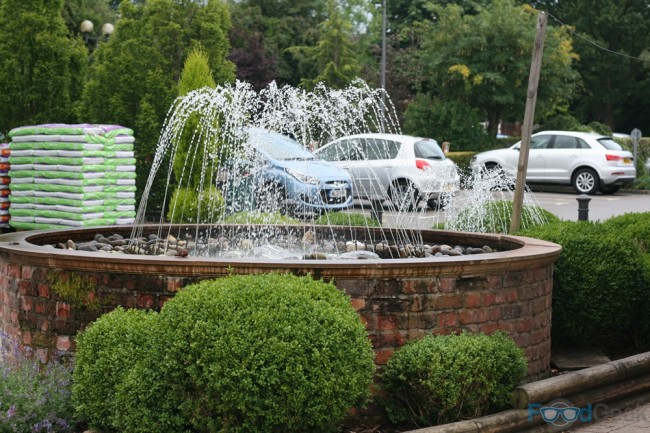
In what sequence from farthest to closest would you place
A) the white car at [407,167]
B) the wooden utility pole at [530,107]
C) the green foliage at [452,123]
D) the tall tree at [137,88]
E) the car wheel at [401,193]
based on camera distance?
the green foliage at [452,123], the white car at [407,167], the car wheel at [401,193], the tall tree at [137,88], the wooden utility pole at [530,107]

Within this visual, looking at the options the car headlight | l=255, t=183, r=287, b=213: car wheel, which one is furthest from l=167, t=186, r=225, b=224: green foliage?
the car headlight

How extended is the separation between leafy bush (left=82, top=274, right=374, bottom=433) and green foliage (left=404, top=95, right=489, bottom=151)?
29.7 meters

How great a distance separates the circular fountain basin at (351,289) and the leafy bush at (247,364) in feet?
1.83

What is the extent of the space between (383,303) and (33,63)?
14.2 m

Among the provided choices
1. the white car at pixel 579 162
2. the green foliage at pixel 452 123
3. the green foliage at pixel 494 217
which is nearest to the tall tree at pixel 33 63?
the green foliage at pixel 494 217

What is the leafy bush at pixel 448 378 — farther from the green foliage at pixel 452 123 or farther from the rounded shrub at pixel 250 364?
the green foliage at pixel 452 123

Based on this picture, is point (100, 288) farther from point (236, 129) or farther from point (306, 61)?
point (306, 61)

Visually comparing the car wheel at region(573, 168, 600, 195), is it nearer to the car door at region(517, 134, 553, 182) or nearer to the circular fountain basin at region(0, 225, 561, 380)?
the car door at region(517, 134, 553, 182)

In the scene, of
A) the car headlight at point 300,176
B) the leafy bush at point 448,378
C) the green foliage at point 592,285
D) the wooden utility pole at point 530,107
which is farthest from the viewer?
the car headlight at point 300,176

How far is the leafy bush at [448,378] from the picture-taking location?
526cm

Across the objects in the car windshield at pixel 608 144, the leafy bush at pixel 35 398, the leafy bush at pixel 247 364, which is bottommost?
the leafy bush at pixel 35 398

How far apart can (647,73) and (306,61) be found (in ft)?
55.7

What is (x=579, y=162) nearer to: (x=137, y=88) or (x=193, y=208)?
(x=137, y=88)

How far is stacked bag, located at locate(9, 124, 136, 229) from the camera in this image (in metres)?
14.9
